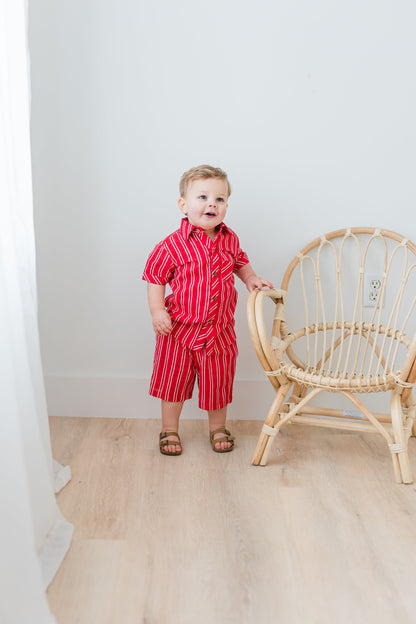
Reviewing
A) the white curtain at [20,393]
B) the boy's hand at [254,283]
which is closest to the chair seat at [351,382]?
the boy's hand at [254,283]

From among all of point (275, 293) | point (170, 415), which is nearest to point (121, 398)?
point (170, 415)

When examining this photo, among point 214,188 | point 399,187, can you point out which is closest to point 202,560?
point 214,188

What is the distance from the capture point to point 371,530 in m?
1.37

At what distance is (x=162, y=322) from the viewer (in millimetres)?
1665

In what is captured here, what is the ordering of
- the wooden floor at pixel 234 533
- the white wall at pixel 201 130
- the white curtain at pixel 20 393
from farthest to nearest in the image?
the white wall at pixel 201 130 → the wooden floor at pixel 234 533 → the white curtain at pixel 20 393

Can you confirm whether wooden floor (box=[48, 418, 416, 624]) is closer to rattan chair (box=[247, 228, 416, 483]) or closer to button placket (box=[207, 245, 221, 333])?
rattan chair (box=[247, 228, 416, 483])

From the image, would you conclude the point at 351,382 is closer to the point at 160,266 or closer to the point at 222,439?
the point at 222,439

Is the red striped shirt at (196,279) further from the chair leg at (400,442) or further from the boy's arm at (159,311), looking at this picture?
the chair leg at (400,442)

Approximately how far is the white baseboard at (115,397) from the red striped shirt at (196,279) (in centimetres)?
33

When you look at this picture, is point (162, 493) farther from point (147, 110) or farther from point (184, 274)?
point (147, 110)

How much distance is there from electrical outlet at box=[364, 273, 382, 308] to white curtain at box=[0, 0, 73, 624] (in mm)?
1096

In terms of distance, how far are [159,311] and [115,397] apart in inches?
18.2

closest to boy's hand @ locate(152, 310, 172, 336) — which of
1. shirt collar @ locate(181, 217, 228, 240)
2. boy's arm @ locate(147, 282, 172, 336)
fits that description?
boy's arm @ locate(147, 282, 172, 336)

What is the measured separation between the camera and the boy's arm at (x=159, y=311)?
5.47ft
